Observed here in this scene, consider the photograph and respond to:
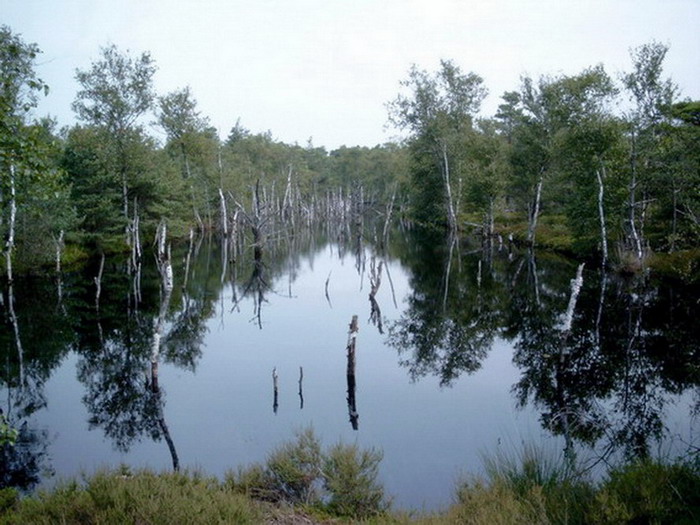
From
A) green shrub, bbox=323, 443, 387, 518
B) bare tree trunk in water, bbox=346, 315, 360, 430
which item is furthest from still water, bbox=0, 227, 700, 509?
green shrub, bbox=323, 443, 387, 518

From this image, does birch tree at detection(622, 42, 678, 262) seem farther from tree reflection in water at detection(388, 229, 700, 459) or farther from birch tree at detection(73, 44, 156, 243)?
birch tree at detection(73, 44, 156, 243)

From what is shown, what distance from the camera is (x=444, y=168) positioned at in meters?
57.9

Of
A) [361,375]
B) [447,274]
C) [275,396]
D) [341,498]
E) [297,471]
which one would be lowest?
[361,375]

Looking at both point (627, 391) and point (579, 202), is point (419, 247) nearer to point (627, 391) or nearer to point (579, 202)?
point (579, 202)

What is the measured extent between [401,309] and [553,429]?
1444 centimetres

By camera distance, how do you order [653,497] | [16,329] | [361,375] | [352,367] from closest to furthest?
[653,497] → [352,367] → [361,375] → [16,329]

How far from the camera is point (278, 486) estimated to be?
31.7 ft

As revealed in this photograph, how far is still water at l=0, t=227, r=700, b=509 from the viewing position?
39.5 ft

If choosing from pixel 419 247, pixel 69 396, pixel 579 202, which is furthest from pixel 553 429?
pixel 419 247

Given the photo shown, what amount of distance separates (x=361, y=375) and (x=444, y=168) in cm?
4397

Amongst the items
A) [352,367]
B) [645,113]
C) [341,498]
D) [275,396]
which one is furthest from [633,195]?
[341,498]

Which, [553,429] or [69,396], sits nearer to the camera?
[553,429]

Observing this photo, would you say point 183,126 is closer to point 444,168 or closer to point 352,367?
point 444,168

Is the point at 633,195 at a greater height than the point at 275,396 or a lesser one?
greater
